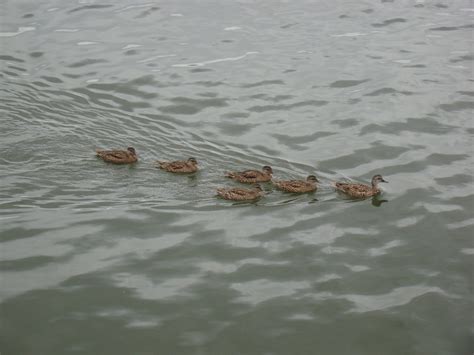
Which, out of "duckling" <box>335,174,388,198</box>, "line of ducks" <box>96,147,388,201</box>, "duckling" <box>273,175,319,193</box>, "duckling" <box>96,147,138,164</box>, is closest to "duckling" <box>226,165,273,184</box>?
"line of ducks" <box>96,147,388,201</box>

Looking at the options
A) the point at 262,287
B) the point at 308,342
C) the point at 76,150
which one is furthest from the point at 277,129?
the point at 308,342

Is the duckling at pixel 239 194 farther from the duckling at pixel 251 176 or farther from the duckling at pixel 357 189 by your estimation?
the duckling at pixel 357 189

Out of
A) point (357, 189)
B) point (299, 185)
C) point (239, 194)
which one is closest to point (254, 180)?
point (239, 194)

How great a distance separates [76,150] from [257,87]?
4.45 m

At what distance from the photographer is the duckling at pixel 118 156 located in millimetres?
Answer: 10469

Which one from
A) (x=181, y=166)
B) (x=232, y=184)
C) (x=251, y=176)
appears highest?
(x=181, y=166)

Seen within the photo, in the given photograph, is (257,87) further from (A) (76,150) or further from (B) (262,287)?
(B) (262,287)

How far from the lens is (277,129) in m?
12.5

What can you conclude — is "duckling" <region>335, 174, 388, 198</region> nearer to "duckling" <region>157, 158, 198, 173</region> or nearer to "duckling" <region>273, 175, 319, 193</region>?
"duckling" <region>273, 175, 319, 193</region>

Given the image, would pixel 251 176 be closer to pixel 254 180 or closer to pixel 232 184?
pixel 254 180

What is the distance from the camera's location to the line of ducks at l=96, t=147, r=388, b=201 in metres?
10.2

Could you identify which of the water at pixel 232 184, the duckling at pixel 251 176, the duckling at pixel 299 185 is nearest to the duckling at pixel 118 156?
the water at pixel 232 184

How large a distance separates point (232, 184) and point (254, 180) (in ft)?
1.06

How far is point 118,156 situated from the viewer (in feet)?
34.4
